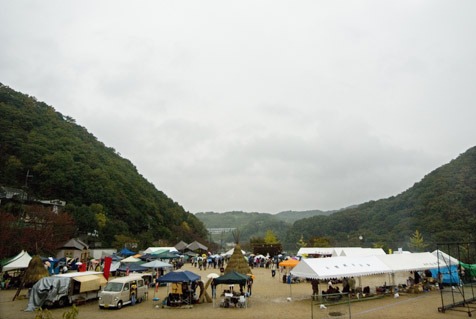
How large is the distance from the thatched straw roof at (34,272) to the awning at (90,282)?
4448mm

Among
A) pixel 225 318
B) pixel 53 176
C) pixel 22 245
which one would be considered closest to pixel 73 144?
pixel 53 176

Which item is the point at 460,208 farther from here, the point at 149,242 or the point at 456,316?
the point at 149,242

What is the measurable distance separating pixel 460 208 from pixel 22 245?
6132 cm

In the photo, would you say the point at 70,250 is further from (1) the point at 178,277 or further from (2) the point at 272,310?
(2) the point at 272,310

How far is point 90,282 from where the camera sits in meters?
15.8

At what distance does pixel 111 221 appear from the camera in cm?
5506

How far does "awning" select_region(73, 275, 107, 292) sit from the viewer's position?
15452 millimetres

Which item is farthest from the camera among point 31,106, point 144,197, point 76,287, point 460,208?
point 144,197

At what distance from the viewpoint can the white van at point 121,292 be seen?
1445 cm

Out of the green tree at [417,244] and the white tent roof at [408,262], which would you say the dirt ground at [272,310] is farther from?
the green tree at [417,244]

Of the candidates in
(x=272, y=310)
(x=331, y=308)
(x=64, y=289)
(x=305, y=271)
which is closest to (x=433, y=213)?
(x=305, y=271)

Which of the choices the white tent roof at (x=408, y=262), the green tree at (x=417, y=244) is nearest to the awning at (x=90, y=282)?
the white tent roof at (x=408, y=262)

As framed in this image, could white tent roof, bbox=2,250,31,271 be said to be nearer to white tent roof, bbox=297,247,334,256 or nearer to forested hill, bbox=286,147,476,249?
white tent roof, bbox=297,247,334,256

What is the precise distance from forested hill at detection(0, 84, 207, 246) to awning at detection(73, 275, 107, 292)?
121ft
